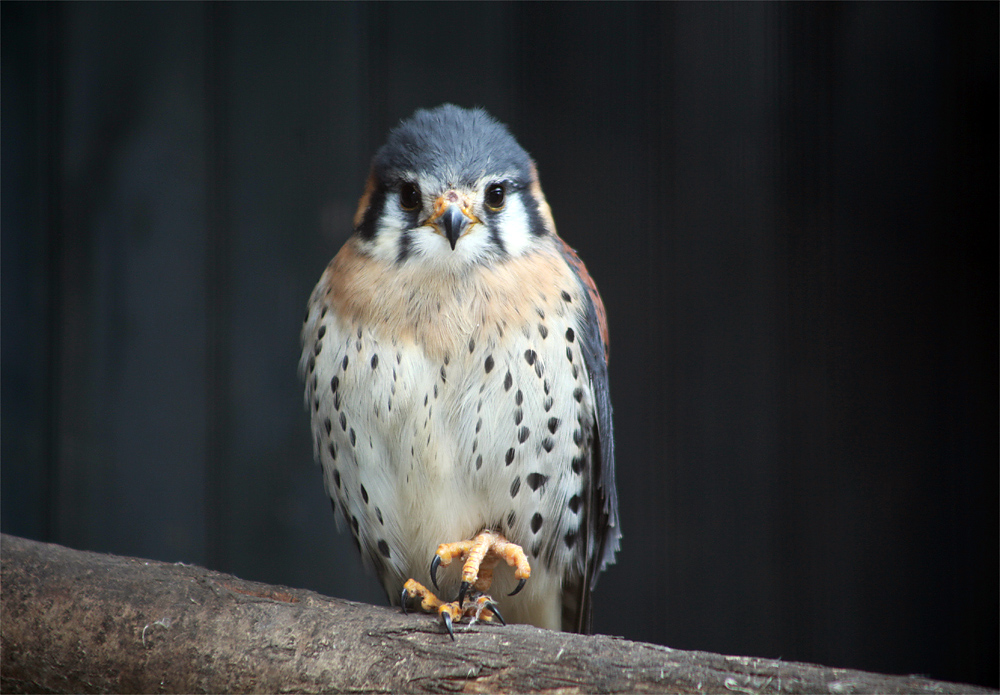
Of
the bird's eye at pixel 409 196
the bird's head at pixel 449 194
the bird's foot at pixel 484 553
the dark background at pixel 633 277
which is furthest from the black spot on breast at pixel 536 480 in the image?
the dark background at pixel 633 277

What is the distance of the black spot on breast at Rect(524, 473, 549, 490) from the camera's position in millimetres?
1490

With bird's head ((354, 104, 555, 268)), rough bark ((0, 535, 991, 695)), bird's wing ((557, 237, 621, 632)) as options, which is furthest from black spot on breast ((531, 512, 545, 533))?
bird's head ((354, 104, 555, 268))

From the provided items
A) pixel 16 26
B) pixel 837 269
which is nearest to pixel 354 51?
pixel 16 26

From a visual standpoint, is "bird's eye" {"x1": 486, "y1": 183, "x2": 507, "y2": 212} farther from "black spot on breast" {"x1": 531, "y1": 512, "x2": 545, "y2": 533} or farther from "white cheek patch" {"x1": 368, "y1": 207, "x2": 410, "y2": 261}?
"black spot on breast" {"x1": 531, "y1": 512, "x2": 545, "y2": 533}

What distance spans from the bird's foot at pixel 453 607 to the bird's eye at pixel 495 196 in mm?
738

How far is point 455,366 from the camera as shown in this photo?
1435 mm

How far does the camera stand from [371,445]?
1.48m

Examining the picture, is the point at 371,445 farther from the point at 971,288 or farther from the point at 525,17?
the point at 971,288

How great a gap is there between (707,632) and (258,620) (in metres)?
1.73

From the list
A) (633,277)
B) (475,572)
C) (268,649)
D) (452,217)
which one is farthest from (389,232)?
(633,277)

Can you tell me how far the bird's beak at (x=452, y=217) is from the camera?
4.34ft

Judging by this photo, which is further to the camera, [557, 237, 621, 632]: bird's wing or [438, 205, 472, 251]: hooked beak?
[557, 237, 621, 632]: bird's wing

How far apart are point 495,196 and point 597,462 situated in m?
0.62

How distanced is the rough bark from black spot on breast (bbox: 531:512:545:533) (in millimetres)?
316
